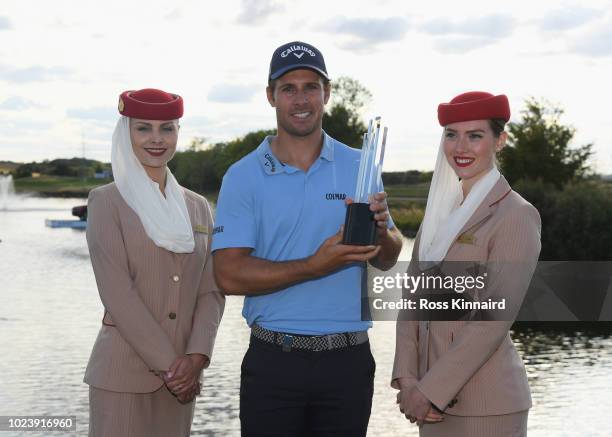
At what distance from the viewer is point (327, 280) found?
4.27 meters

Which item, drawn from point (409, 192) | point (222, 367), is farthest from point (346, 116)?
point (222, 367)

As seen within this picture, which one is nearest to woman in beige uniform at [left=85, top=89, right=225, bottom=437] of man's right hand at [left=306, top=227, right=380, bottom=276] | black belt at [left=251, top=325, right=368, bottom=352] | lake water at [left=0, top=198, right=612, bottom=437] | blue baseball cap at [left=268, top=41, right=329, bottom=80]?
black belt at [left=251, top=325, right=368, bottom=352]

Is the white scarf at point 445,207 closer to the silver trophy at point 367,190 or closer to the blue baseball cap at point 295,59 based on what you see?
the silver trophy at point 367,190

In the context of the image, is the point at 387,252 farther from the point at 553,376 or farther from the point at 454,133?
the point at 553,376

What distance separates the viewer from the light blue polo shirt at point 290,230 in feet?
13.9

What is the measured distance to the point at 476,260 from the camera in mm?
3969

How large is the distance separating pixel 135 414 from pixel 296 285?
1065 millimetres

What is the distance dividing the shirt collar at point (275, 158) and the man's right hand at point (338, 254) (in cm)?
59

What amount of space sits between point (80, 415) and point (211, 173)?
106378 millimetres

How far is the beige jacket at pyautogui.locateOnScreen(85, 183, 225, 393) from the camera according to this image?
14.7ft

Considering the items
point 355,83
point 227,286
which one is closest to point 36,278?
point 227,286

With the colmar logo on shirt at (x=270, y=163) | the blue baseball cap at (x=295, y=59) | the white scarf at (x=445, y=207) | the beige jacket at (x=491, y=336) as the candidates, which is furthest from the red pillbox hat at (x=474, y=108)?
the colmar logo on shirt at (x=270, y=163)

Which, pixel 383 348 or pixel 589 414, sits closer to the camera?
pixel 589 414

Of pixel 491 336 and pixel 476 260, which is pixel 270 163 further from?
pixel 491 336
